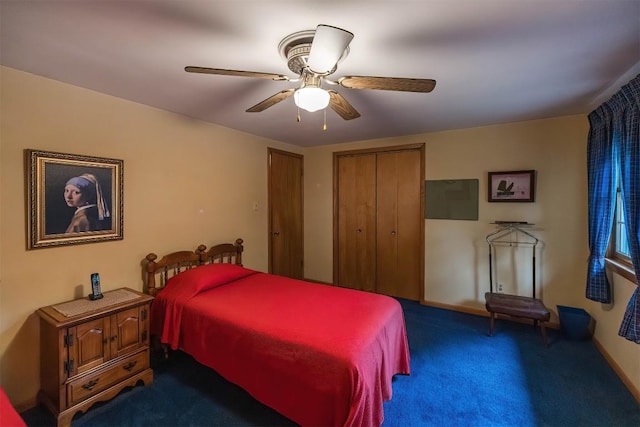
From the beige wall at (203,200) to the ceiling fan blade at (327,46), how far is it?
209cm

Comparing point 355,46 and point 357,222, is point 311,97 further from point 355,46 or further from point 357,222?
point 357,222

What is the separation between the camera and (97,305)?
2066mm

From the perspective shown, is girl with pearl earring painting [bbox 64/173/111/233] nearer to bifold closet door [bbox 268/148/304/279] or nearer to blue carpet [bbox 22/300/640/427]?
blue carpet [bbox 22/300/640/427]

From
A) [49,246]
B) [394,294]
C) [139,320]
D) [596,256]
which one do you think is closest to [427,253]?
[394,294]

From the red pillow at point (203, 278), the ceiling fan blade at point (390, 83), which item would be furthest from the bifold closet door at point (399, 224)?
the ceiling fan blade at point (390, 83)

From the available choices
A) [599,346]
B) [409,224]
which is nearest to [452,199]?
[409,224]

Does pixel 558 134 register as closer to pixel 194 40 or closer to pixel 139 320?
pixel 194 40

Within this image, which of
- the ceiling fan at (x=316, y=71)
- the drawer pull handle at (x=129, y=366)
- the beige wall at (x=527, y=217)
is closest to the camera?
the ceiling fan at (x=316, y=71)

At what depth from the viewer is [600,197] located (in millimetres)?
2600

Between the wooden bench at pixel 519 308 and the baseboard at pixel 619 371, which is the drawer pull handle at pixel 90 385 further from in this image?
the baseboard at pixel 619 371

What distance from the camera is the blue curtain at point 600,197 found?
2496mm

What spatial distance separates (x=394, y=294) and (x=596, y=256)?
2.28 m

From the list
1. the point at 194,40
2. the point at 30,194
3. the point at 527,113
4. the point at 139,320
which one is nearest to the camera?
the point at 194,40

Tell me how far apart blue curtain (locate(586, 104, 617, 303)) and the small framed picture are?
522 millimetres
